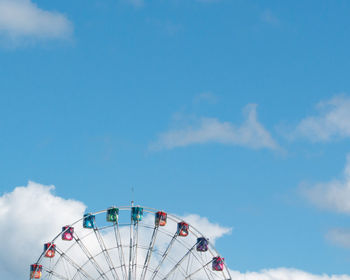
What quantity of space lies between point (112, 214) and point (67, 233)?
7394 millimetres

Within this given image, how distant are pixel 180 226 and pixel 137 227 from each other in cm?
656

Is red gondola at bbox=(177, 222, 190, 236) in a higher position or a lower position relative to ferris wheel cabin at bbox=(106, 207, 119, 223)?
lower

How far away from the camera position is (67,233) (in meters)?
116

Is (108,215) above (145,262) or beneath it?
above

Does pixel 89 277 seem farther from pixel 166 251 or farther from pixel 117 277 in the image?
pixel 166 251

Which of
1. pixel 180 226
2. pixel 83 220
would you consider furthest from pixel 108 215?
pixel 180 226

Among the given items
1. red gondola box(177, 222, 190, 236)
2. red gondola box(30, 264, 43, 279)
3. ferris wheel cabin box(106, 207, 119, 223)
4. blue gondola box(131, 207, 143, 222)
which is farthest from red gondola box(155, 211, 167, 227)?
red gondola box(30, 264, 43, 279)


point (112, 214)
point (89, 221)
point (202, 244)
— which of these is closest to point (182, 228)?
point (202, 244)

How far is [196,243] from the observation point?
386 ft

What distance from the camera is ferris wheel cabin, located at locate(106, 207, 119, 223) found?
381 ft

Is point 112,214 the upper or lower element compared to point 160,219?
upper

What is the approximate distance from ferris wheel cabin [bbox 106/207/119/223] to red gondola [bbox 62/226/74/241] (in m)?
5.81

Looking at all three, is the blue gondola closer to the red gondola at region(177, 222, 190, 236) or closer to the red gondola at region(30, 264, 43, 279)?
the red gondola at region(177, 222, 190, 236)

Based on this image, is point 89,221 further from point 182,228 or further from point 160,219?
point 182,228
